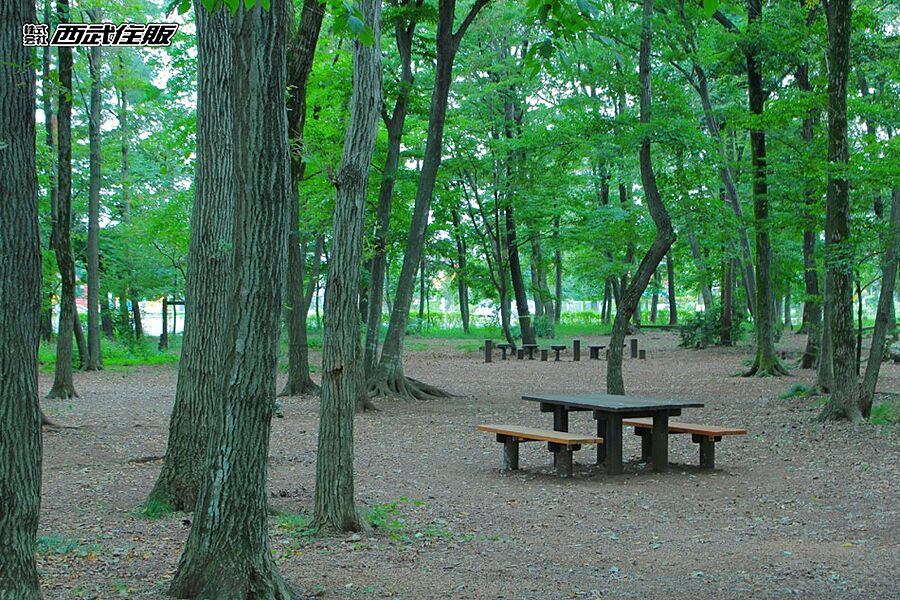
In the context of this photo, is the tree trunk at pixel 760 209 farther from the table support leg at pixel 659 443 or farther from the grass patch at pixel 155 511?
the grass patch at pixel 155 511

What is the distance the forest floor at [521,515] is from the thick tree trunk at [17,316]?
93cm

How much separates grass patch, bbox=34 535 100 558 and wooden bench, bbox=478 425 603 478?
436 centimetres

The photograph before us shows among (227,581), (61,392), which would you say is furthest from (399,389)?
(227,581)

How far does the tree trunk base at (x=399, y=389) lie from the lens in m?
15.3

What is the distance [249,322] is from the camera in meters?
4.16

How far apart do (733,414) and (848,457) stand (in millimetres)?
3875

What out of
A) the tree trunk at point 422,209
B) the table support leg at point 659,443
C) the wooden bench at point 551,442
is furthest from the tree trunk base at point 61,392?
the table support leg at point 659,443

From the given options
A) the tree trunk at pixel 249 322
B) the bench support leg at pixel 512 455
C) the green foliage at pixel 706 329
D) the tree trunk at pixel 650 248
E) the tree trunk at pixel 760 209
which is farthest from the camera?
the green foliage at pixel 706 329

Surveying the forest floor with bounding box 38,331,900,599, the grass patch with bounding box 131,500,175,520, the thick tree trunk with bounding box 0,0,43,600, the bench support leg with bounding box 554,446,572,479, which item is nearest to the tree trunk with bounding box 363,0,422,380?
the forest floor with bounding box 38,331,900,599

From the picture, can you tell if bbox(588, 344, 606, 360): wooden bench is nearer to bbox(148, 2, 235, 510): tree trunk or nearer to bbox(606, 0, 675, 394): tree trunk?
bbox(606, 0, 675, 394): tree trunk

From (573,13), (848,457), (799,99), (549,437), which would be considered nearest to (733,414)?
(848,457)

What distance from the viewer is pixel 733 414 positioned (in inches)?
531

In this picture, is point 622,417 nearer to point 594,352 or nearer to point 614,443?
point 614,443

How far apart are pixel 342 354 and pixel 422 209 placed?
29.6ft
